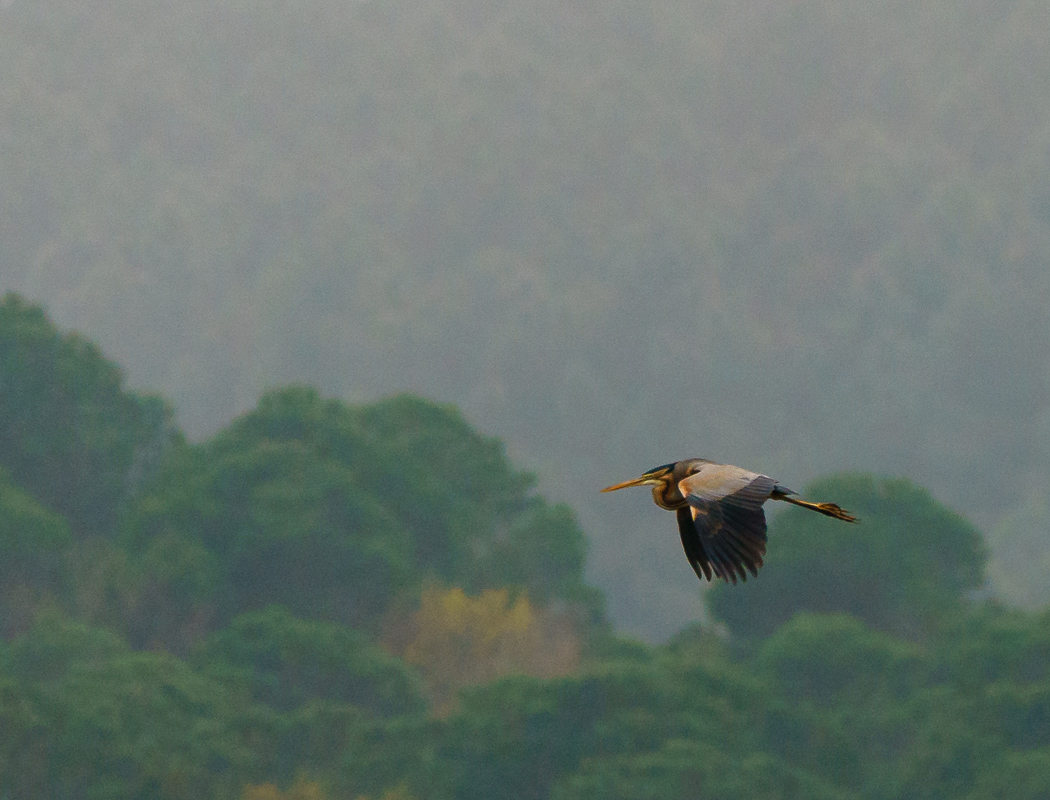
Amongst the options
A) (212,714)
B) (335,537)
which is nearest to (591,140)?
(335,537)

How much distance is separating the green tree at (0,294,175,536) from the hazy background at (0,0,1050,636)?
47.5 m

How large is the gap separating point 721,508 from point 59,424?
6929cm

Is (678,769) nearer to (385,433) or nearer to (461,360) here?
(385,433)

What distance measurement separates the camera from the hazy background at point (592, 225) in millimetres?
134125

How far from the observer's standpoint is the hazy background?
440 feet

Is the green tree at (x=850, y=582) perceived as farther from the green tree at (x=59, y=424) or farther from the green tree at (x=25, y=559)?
the green tree at (x=59, y=424)

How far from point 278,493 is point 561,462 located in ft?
217

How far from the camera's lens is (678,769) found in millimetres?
45562

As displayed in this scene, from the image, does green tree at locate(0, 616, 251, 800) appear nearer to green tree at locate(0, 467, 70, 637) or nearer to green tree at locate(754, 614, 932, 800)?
green tree at locate(0, 467, 70, 637)

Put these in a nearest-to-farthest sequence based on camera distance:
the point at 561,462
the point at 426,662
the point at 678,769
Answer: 1. the point at 678,769
2. the point at 426,662
3. the point at 561,462

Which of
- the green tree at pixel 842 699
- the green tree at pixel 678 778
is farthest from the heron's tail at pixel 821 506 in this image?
the green tree at pixel 842 699

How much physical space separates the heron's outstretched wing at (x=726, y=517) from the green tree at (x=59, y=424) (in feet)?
223

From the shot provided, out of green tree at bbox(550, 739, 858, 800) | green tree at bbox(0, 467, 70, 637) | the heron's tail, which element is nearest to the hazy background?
green tree at bbox(0, 467, 70, 637)

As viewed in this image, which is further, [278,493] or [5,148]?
[5,148]
